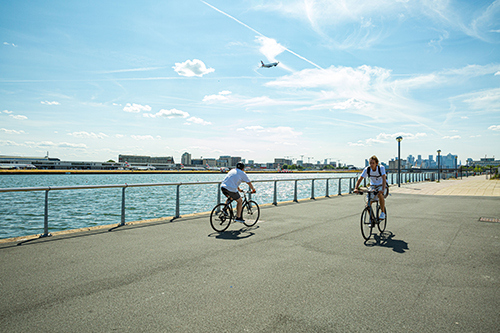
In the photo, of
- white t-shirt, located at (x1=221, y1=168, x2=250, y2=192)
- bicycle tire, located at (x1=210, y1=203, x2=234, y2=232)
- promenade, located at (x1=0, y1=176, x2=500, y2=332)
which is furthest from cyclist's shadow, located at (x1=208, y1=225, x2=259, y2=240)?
white t-shirt, located at (x1=221, y1=168, x2=250, y2=192)

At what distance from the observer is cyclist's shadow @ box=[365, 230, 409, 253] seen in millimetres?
6688

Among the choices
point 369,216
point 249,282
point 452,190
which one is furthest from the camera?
point 452,190

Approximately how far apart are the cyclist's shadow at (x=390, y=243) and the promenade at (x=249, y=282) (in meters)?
0.02

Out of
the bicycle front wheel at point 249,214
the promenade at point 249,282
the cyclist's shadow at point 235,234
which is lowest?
the cyclist's shadow at point 235,234

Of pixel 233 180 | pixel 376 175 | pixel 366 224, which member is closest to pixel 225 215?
pixel 233 180

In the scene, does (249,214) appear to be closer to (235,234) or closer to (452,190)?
(235,234)

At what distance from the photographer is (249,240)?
7.27 meters

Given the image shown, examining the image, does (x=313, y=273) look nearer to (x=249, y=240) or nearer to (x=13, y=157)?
(x=249, y=240)

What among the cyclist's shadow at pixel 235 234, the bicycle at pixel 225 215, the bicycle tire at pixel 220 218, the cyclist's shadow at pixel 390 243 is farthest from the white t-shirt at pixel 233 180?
the cyclist's shadow at pixel 390 243

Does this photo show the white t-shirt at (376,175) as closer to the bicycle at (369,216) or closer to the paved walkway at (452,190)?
the bicycle at (369,216)

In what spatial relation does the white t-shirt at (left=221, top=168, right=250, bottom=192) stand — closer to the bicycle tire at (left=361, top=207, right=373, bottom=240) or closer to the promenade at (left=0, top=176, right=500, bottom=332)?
the promenade at (left=0, top=176, right=500, bottom=332)

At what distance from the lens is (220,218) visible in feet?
27.4

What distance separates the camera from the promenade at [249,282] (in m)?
3.39

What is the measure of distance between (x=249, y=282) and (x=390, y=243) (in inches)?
161
